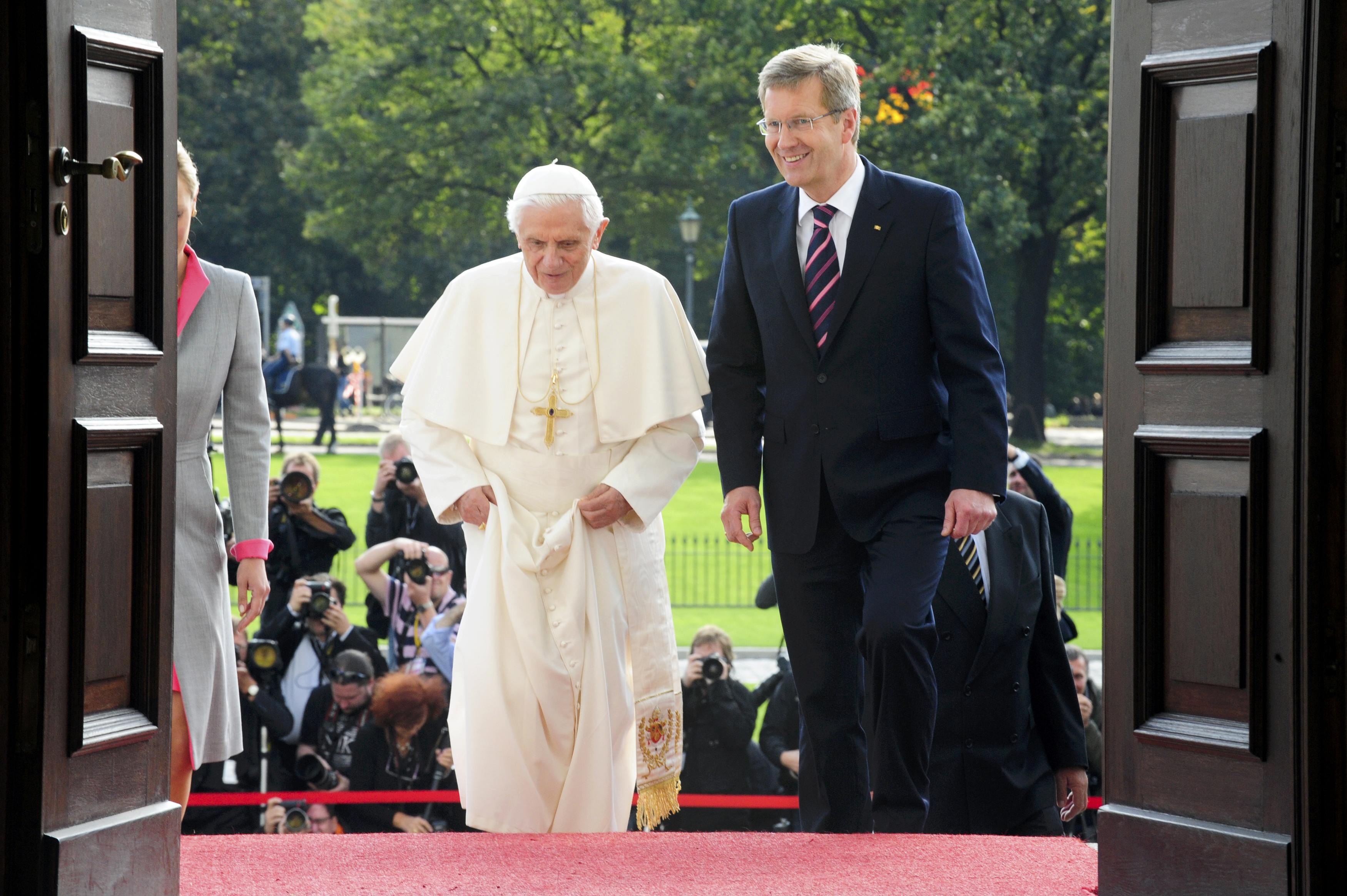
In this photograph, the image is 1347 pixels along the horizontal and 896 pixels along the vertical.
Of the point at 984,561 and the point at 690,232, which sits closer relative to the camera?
the point at 984,561

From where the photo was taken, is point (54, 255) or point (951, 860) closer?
point (54, 255)

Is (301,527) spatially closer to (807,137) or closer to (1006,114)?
(807,137)

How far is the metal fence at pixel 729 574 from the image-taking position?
17.8 meters

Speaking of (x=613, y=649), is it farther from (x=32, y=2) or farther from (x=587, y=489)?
(x=32, y=2)

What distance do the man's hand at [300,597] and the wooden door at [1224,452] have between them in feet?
13.3

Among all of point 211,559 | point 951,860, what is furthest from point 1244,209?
point 211,559

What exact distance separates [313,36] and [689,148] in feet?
29.0

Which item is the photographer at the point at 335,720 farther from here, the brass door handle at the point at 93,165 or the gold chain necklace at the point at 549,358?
the brass door handle at the point at 93,165

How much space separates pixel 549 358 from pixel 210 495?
3.80ft

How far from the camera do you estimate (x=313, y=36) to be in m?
28.2

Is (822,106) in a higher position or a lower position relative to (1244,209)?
higher

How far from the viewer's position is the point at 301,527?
6.88 m

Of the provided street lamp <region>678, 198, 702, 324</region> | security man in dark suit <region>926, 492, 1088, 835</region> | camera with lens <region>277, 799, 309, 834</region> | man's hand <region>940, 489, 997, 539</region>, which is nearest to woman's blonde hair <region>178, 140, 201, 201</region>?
man's hand <region>940, 489, 997, 539</region>

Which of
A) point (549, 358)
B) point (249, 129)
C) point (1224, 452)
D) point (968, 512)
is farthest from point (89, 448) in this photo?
point (249, 129)
